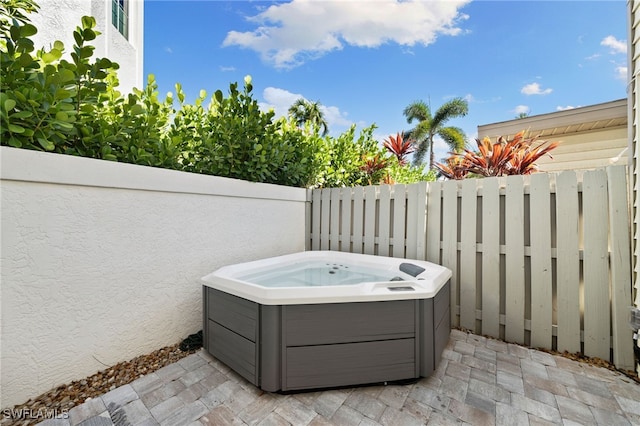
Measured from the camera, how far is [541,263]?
209 centimetres

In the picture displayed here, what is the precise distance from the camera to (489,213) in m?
2.29

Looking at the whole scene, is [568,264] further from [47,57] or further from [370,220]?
[47,57]

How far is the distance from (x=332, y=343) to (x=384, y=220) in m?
1.67

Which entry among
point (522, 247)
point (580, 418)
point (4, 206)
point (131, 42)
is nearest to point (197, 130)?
point (4, 206)

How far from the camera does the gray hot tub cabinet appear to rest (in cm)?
148

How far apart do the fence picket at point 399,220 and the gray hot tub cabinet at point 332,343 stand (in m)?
1.14

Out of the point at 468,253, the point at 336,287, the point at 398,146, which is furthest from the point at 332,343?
the point at 398,146

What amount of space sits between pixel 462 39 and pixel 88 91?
7456mm

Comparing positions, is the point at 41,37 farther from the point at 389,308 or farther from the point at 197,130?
the point at 389,308

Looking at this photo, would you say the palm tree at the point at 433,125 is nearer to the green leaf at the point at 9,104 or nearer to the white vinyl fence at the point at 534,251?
the white vinyl fence at the point at 534,251

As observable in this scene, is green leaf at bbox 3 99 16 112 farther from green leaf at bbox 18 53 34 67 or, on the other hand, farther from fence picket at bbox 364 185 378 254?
fence picket at bbox 364 185 378 254

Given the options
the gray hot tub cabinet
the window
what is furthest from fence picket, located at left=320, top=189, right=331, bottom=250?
the window

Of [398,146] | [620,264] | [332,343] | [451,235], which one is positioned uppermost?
[398,146]

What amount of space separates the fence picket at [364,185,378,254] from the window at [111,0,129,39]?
254 inches
